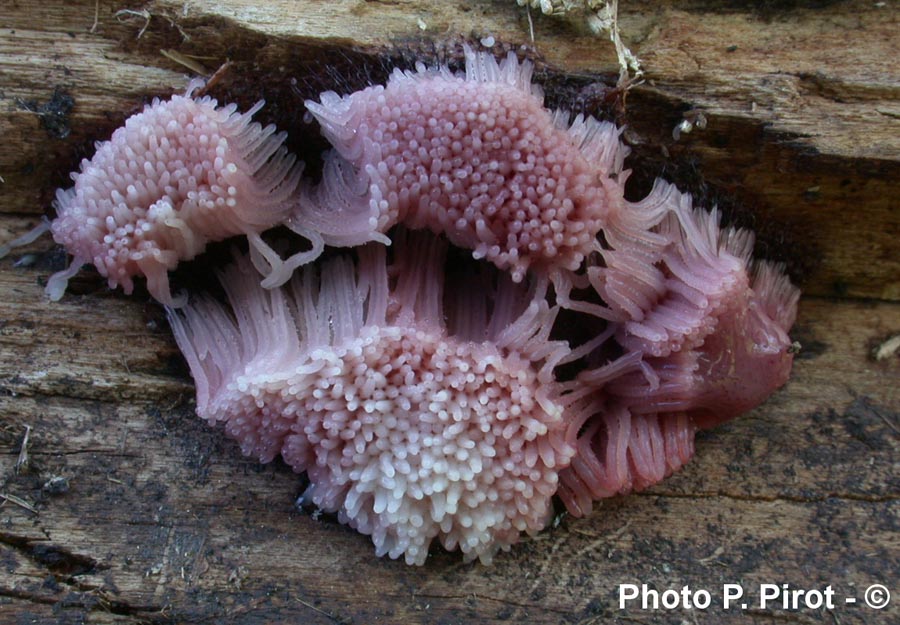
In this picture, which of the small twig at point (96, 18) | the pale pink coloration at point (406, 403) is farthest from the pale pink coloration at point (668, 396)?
the small twig at point (96, 18)

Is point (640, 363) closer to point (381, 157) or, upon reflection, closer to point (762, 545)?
point (762, 545)

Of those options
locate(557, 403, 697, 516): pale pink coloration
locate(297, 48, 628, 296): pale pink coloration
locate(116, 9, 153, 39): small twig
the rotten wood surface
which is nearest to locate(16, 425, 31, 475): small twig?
the rotten wood surface

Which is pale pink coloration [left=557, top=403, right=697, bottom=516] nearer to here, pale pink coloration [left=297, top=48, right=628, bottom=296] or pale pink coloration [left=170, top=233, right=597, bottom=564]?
pale pink coloration [left=170, top=233, right=597, bottom=564]

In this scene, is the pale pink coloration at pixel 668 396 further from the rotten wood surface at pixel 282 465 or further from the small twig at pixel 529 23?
the small twig at pixel 529 23

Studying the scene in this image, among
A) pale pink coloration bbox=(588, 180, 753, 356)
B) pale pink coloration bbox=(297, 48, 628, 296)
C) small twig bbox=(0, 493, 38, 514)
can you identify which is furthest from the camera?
small twig bbox=(0, 493, 38, 514)

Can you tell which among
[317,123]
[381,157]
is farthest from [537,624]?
[317,123]

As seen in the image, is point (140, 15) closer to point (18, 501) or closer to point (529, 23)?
point (529, 23)

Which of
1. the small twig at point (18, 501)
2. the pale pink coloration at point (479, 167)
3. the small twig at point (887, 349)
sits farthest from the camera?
the small twig at point (887, 349)
